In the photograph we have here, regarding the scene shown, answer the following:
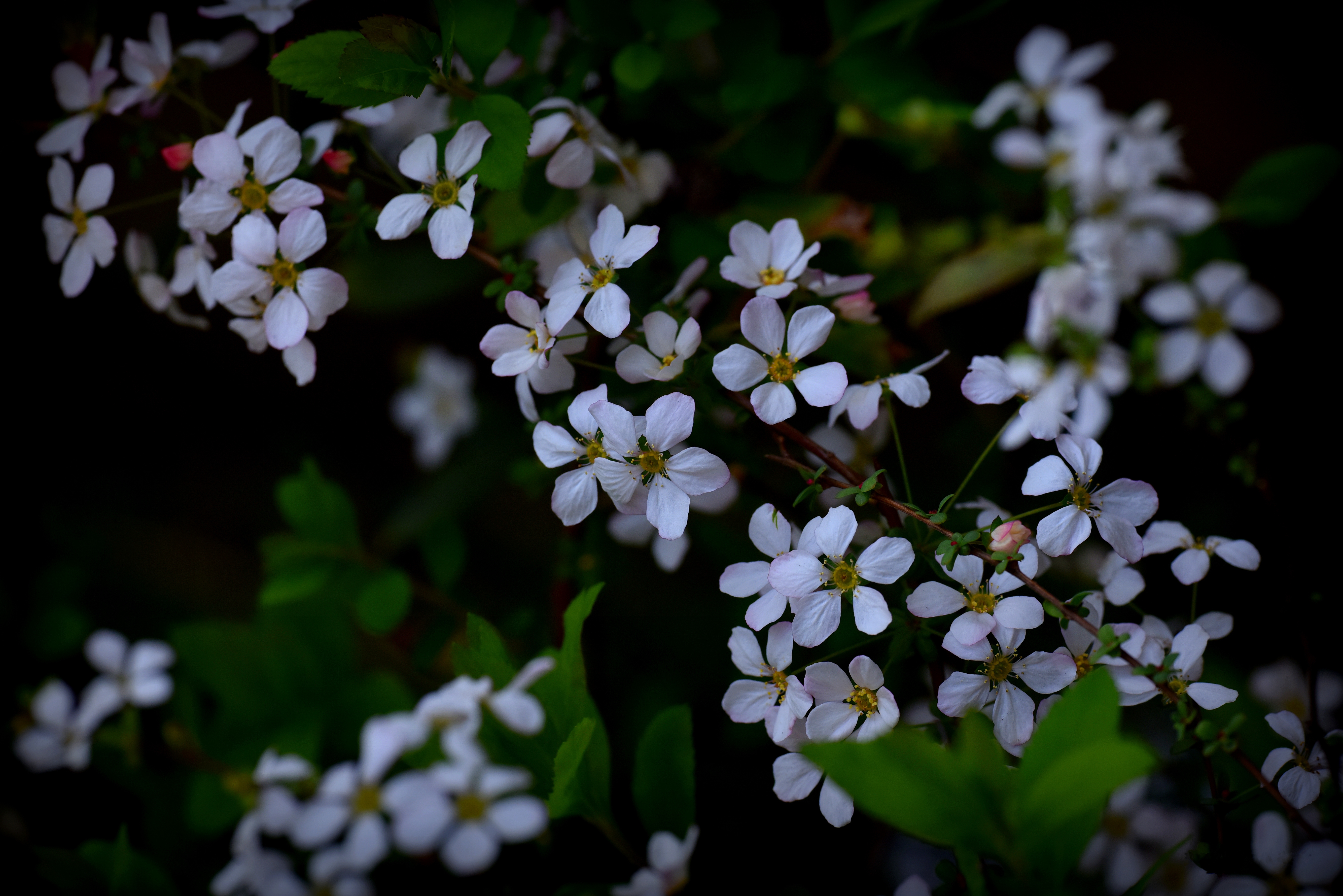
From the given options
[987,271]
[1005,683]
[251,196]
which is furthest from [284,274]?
[987,271]

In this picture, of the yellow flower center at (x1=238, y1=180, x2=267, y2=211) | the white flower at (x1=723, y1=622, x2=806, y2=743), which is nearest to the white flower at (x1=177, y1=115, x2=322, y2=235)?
the yellow flower center at (x1=238, y1=180, x2=267, y2=211)

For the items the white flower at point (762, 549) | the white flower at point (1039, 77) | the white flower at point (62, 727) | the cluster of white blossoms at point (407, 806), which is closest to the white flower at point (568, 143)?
the white flower at point (762, 549)

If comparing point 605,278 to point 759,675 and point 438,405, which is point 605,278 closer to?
point 759,675

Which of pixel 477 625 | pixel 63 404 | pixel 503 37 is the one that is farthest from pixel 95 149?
pixel 477 625

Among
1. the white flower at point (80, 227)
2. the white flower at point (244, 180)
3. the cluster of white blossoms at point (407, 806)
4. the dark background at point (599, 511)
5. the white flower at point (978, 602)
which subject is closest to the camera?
the cluster of white blossoms at point (407, 806)

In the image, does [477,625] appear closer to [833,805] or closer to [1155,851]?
[833,805]

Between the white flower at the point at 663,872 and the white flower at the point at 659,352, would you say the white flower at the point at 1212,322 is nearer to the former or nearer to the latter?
the white flower at the point at 659,352
